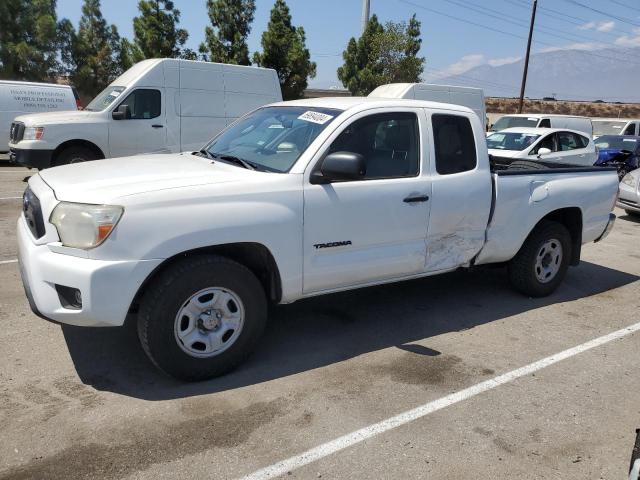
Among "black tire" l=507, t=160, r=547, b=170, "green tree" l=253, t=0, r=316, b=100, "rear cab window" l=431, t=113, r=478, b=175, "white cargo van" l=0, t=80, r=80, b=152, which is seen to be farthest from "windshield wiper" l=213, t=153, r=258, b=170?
"green tree" l=253, t=0, r=316, b=100

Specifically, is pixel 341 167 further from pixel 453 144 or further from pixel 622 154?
pixel 622 154

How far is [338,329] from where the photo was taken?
467 centimetres

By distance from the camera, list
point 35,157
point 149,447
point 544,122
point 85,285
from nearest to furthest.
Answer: point 149,447
point 85,285
point 35,157
point 544,122

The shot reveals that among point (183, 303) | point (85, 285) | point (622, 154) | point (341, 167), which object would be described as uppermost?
point (341, 167)

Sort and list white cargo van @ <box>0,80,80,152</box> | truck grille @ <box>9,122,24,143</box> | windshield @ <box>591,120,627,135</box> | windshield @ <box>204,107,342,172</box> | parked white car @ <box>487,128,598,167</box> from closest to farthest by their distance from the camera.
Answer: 1. windshield @ <box>204,107,342,172</box>
2. truck grille @ <box>9,122,24,143</box>
3. parked white car @ <box>487,128,598,167</box>
4. white cargo van @ <box>0,80,80,152</box>
5. windshield @ <box>591,120,627,135</box>

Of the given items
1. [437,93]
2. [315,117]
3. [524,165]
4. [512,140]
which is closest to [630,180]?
[512,140]

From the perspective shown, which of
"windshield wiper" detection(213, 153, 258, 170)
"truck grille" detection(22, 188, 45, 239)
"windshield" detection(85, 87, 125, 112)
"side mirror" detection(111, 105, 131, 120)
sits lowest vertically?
"truck grille" detection(22, 188, 45, 239)

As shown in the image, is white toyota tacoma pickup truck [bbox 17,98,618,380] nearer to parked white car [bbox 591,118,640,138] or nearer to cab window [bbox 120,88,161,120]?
cab window [bbox 120,88,161,120]

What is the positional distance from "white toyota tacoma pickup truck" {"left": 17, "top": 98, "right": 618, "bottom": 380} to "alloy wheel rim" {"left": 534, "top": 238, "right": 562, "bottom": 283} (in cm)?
40

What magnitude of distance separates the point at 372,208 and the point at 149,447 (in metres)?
2.17

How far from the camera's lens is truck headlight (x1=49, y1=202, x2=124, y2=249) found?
3186 mm

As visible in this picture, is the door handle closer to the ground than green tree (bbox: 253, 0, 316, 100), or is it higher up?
closer to the ground

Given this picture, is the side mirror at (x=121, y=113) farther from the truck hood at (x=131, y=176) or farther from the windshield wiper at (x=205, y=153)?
the truck hood at (x=131, y=176)

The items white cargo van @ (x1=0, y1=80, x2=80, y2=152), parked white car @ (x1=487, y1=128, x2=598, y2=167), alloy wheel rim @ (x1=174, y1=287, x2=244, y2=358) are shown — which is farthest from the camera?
white cargo van @ (x1=0, y1=80, x2=80, y2=152)
